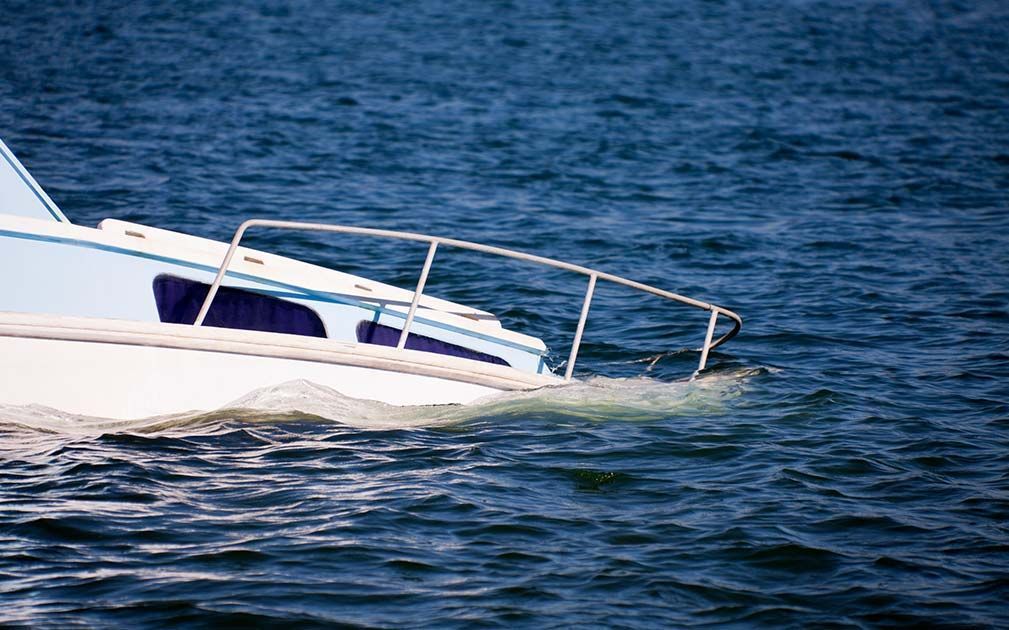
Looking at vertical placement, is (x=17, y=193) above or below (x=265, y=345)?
above

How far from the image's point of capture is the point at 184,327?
856 centimetres

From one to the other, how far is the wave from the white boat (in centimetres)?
6

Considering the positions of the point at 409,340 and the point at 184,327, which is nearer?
the point at 184,327

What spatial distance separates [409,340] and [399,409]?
2.59 feet

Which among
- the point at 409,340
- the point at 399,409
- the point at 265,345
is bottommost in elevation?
the point at 399,409

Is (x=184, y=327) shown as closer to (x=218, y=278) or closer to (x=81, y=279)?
(x=218, y=278)

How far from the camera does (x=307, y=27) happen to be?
33.5 metres

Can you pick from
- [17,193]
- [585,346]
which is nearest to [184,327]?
[17,193]

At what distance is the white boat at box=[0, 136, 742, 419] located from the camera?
8367 mm

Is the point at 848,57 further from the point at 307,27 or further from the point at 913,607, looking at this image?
the point at 913,607

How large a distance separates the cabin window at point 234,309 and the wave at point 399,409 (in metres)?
0.72

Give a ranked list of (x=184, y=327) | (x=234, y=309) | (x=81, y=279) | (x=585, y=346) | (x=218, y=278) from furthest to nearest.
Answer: (x=585, y=346) < (x=234, y=309) < (x=81, y=279) < (x=218, y=278) < (x=184, y=327)

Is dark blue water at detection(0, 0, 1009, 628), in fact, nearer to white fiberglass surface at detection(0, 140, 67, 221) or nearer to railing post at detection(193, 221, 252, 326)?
railing post at detection(193, 221, 252, 326)

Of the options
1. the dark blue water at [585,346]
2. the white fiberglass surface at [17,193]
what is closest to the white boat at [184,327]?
the white fiberglass surface at [17,193]
